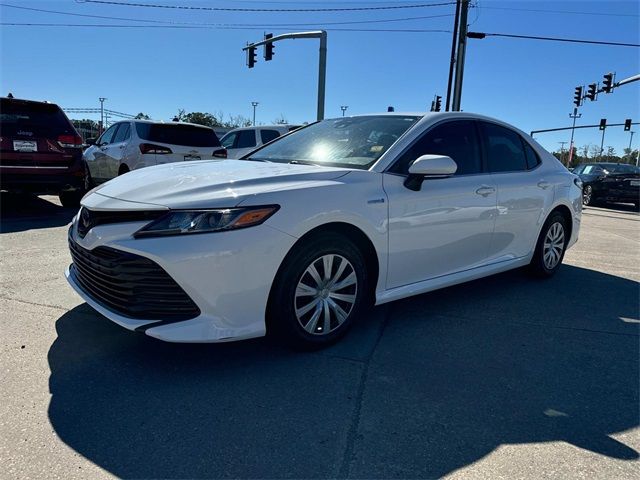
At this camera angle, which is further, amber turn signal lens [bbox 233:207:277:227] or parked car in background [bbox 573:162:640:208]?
parked car in background [bbox 573:162:640:208]

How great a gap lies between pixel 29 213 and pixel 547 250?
7855mm

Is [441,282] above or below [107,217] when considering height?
below

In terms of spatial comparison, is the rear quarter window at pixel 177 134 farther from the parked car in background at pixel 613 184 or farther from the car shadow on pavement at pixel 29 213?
the parked car in background at pixel 613 184

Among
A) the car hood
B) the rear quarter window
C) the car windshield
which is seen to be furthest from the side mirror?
the rear quarter window

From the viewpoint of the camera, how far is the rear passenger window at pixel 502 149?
4.39 meters

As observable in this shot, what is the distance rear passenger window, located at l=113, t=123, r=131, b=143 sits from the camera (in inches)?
369

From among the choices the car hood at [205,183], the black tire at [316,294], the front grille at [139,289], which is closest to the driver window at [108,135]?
the car hood at [205,183]

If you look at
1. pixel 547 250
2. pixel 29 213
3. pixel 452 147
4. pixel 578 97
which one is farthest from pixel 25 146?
pixel 578 97

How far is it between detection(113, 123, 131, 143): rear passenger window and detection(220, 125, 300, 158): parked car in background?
265cm

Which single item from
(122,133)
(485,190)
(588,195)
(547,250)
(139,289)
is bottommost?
(588,195)

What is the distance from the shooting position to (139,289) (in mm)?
2664

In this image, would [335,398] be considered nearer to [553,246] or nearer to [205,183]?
[205,183]

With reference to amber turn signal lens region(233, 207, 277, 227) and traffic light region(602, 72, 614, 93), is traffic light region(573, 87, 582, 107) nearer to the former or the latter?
traffic light region(602, 72, 614, 93)

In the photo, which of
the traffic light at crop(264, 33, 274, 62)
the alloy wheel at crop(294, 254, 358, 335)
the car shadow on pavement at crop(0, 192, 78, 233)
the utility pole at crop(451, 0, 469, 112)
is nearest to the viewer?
the alloy wheel at crop(294, 254, 358, 335)
